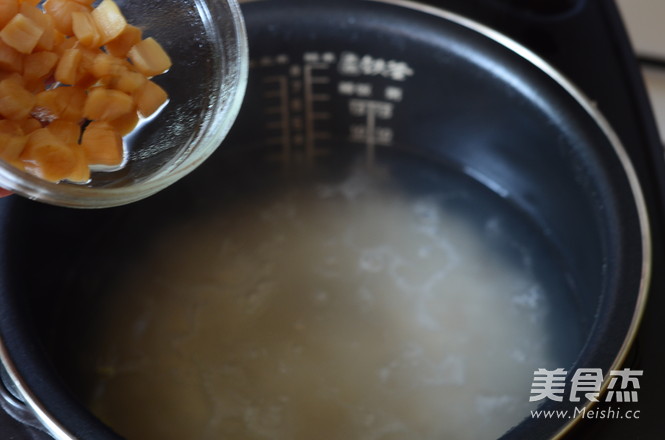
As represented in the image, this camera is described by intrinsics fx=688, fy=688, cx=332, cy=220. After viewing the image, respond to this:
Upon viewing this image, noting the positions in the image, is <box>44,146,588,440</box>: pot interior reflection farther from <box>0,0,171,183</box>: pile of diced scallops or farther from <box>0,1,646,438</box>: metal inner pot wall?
<box>0,0,171,183</box>: pile of diced scallops

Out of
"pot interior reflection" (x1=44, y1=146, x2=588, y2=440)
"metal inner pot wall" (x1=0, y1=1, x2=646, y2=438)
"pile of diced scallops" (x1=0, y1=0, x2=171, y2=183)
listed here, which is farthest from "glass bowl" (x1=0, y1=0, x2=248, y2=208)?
"pot interior reflection" (x1=44, y1=146, x2=588, y2=440)

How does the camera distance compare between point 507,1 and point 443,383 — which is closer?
point 443,383

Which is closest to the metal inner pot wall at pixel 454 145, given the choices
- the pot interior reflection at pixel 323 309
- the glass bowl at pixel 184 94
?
→ the pot interior reflection at pixel 323 309

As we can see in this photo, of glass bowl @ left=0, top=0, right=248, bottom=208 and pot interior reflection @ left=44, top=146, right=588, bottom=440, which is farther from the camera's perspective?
pot interior reflection @ left=44, top=146, right=588, bottom=440

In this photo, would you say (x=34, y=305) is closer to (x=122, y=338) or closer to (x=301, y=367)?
(x=122, y=338)

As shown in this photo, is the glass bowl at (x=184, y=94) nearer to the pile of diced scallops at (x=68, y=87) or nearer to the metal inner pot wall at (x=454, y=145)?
the pile of diced scallops at (x=68, y=87)

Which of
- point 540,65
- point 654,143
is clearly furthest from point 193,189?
point 654,143
